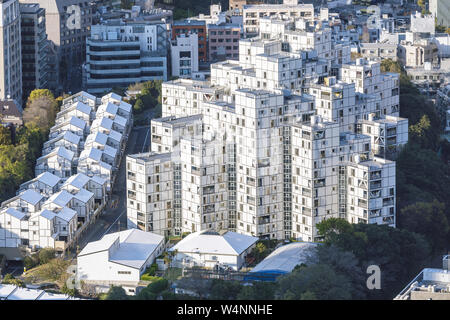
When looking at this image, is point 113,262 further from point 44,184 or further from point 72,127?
point 72,127

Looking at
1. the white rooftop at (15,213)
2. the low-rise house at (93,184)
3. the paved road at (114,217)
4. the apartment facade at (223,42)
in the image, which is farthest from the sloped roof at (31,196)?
the apartment facade at (223,42)

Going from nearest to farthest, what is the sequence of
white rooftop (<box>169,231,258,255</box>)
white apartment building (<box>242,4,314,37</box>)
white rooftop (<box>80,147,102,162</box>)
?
white rooftop (<box>169,231,258,255</box>), white rooftop (<box>80,147,102,162</box>), white apartment building (<box>242,4,314,37</box>)

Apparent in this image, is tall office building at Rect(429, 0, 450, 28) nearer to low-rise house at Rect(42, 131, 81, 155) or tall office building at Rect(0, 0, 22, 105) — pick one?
tall office building at Rect(0, 0, 22, 105)

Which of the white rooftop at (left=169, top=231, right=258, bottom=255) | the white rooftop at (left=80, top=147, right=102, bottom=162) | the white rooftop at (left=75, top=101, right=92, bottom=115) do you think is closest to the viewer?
the white rooftop at (left=169, top=231, right=258, bottom=255)

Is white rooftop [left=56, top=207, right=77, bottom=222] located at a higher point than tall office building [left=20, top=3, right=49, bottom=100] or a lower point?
lower

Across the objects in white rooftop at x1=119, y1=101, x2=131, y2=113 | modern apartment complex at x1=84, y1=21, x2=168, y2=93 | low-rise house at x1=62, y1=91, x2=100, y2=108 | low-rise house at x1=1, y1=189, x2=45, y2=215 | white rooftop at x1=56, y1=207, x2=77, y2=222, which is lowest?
white rooftop at x1=56, y1=207, x2=77, y2=222

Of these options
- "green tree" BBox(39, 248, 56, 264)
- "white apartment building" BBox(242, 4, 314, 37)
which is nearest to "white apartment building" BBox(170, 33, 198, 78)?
"white apartment building" BBox(242, 4, 314, 37)
